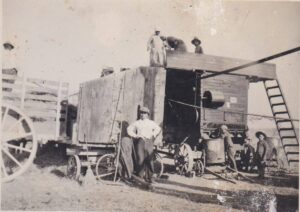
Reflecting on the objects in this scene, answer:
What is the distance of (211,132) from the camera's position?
6098 mm

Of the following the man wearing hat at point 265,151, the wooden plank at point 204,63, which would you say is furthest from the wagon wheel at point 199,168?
the wooden plank at point 204,63

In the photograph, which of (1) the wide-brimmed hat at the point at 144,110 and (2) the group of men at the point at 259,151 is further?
(2) the group of men at the point at 259,151

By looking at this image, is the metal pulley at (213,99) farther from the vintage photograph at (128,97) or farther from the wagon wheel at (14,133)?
the wagon wheel at (14,133)

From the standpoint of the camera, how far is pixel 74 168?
5105 mm

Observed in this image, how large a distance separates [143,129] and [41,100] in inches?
56.4

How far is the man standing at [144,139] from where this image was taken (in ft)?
15.1

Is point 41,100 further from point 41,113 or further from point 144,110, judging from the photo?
point 144,110

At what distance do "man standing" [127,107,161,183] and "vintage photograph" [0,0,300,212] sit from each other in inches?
0.5

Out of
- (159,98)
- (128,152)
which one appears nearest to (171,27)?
(159,98)

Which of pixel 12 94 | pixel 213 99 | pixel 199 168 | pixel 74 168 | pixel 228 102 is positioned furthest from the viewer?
pixel 228 102

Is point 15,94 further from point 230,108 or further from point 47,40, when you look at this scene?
point 230,108

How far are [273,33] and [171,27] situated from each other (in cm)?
130

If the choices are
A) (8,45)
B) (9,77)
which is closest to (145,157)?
(9,77)

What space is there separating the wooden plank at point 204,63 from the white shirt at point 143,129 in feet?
3.95
